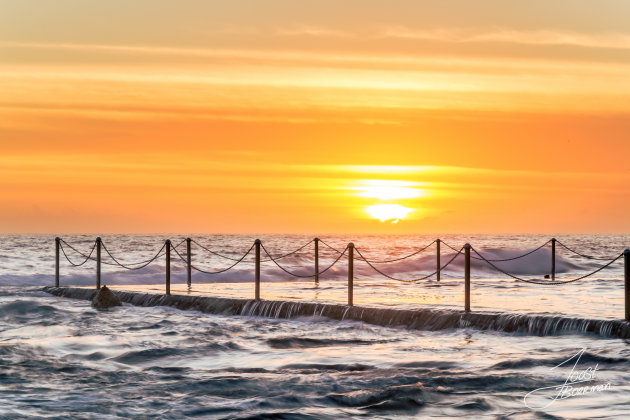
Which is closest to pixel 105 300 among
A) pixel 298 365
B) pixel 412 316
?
pixel 412 316

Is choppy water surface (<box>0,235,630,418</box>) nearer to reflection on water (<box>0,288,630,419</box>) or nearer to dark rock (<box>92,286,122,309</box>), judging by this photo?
reflection on water (<box>0,288,630,419</box>)

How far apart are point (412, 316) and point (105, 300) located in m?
7.88

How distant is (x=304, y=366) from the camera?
11.5 m

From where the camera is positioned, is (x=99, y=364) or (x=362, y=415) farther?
(x=99, y=364)

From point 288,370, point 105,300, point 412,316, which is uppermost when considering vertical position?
point 412,316

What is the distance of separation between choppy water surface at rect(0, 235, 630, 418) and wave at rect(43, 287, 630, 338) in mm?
257

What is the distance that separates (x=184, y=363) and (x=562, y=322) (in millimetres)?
5849

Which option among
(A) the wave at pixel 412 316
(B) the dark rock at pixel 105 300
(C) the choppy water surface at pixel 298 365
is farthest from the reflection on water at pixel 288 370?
(B) the dark rock at pixel 105 300

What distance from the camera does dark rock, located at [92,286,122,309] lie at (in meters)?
19.9

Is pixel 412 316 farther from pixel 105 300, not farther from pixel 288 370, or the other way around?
pixel 105 300

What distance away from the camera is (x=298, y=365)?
1158 cm

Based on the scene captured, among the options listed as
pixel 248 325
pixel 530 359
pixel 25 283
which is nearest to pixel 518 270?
pixel 25 283

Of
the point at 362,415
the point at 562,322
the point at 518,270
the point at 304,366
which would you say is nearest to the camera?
the point at 362,415

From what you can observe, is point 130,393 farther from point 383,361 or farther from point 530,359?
point 530,359
